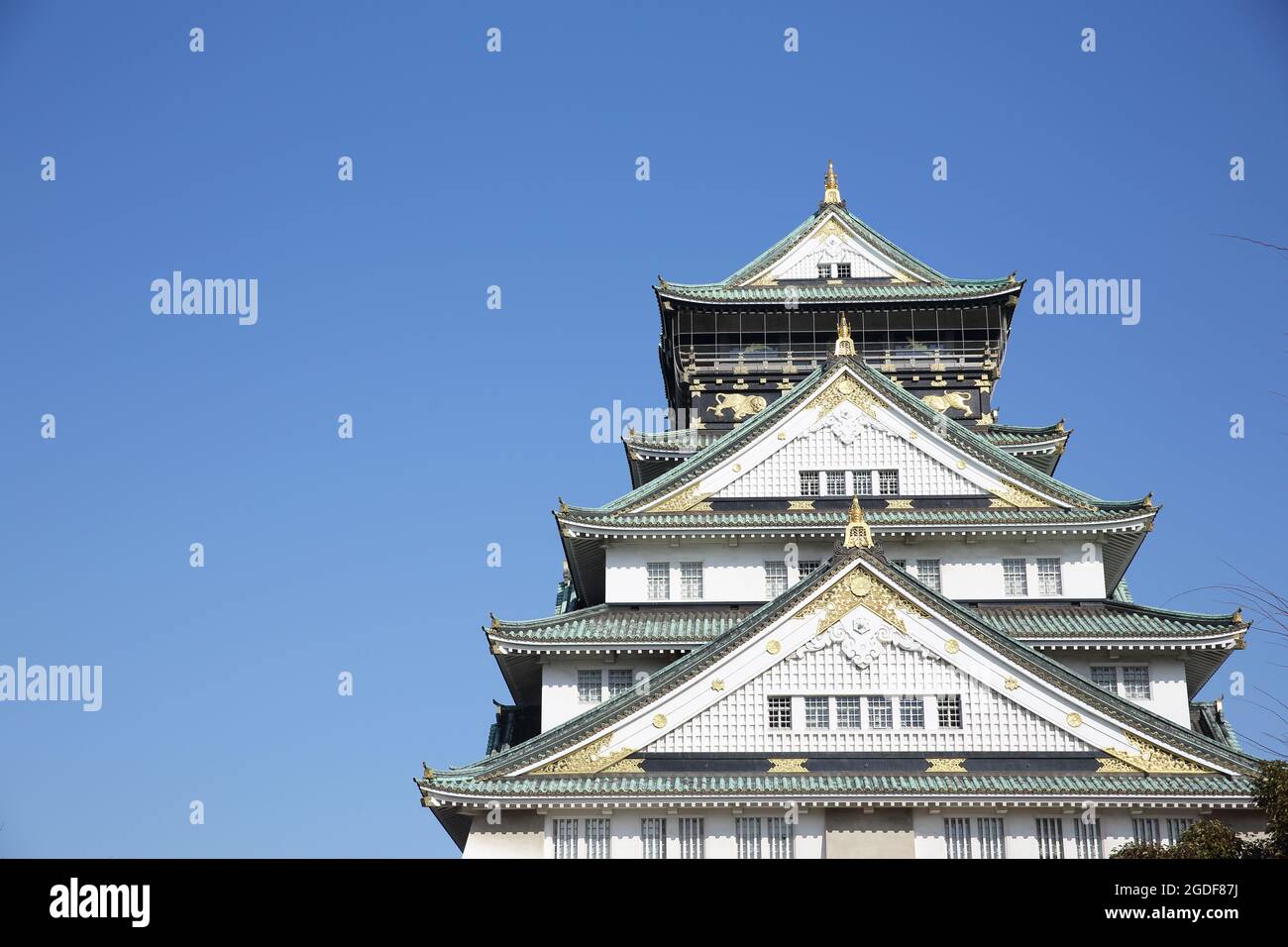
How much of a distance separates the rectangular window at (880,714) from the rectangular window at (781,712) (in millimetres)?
1939

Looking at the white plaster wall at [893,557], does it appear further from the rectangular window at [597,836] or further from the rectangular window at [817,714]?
the rectangular window at [597,836]

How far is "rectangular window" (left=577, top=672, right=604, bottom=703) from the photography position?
4416cm

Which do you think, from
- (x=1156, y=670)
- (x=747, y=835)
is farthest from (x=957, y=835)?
(x=1156, y=670)

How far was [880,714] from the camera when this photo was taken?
38719 mm

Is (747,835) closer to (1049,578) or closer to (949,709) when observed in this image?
(949,709)

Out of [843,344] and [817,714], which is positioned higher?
[843,344]

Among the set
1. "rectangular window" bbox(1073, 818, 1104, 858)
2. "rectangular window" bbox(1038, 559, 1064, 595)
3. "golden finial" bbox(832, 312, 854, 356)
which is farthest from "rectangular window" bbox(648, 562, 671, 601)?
"rectangular window" bbox(1073, 818, 1104, 858)

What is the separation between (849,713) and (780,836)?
343cm

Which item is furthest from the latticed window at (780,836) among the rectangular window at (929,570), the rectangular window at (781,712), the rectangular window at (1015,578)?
the rectangular window at (1015,578)

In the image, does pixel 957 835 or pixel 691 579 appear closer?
pixel 957 835

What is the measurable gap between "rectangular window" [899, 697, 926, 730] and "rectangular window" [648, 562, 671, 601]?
31.1ft

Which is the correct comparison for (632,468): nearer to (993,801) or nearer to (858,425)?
(858,425)

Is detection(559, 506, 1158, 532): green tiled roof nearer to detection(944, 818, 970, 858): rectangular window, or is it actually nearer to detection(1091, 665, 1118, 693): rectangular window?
detection(1091, 665, 1118, 693): rectangular window
